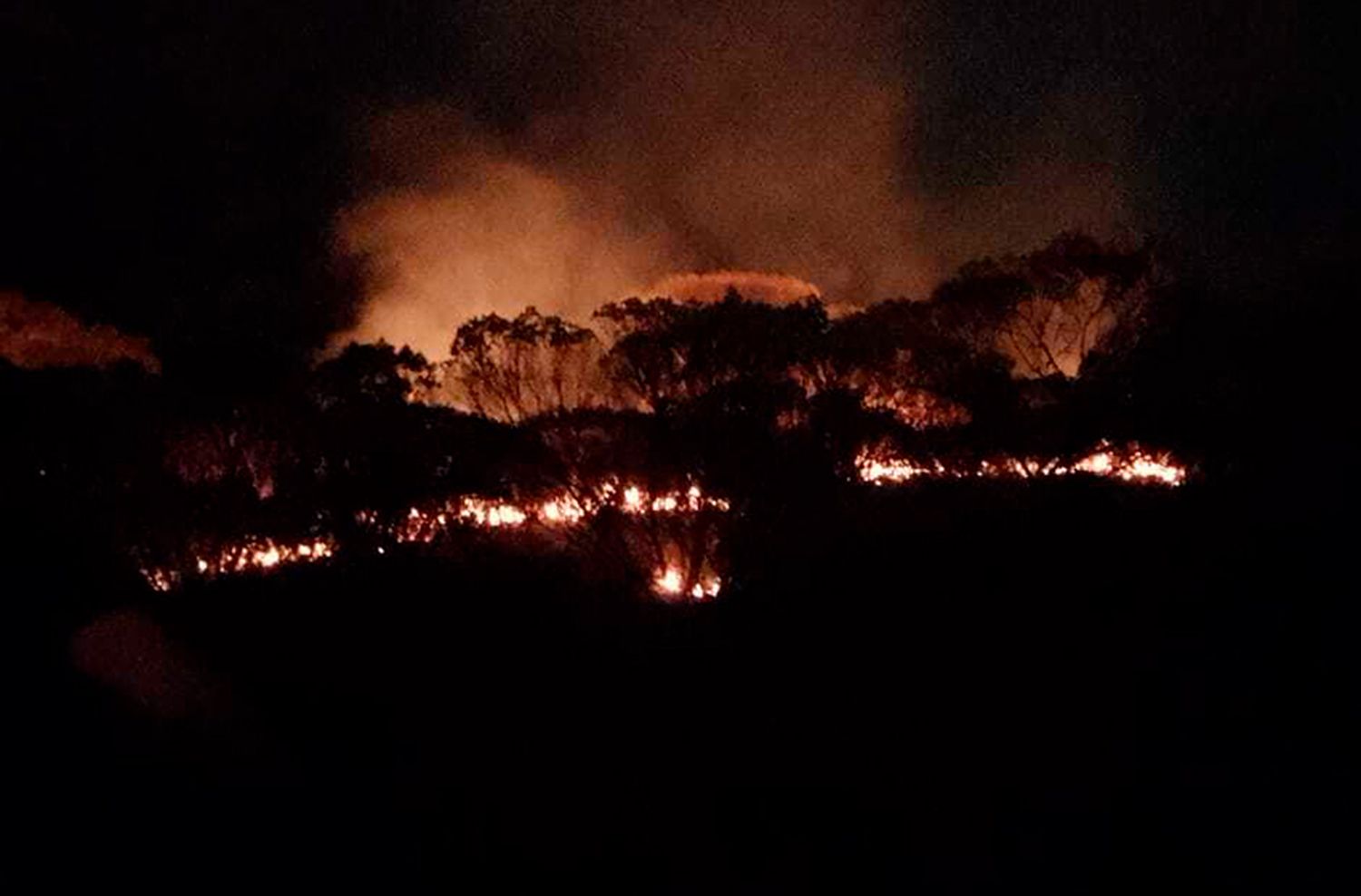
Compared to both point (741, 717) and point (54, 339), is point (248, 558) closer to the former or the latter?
point (741, 717)

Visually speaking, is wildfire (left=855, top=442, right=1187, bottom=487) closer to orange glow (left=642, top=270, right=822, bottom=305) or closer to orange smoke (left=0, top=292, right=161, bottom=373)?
orange glow (left=642, top=270, right=822, bottom=305)

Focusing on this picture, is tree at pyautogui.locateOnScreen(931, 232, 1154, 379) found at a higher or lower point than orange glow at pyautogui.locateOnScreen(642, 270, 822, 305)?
lower

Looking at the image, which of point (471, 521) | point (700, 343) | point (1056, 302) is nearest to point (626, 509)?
point (471, 521)

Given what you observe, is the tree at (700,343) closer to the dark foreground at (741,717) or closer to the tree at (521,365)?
the tree at (521,365)

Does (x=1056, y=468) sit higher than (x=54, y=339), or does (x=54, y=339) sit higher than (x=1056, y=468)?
(x=54, y=339)

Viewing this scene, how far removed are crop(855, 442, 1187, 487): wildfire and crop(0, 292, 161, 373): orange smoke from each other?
33.3 feet

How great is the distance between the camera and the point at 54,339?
685 inches

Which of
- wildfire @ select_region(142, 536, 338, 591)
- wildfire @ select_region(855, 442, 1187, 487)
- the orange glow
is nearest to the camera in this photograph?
wildfire @ select_region(142, 536, 338, 591)

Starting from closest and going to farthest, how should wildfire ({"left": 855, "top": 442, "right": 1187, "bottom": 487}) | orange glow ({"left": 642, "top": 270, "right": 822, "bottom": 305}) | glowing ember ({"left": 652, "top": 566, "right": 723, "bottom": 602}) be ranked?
glowing ember ({"left": 652, "top": 566, "right": 723, "bottom": 602}) → wildfire ({"left": 855, "top": 442, "right": 1187, "bottom": 487}) → orange glow ({"left": 642, "top": 270, "right": 822, "bottom": 305})

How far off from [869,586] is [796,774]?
3325 millimetres

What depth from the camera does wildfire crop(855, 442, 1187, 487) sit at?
457 inches

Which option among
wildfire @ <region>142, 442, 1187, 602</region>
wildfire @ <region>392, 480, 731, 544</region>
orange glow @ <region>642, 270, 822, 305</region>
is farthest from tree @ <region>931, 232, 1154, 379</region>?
wildfire @ <region>392, 480, 731, 544</region>

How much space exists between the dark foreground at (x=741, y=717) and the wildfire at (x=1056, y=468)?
1.43 metres

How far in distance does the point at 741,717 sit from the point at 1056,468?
7547 mm
